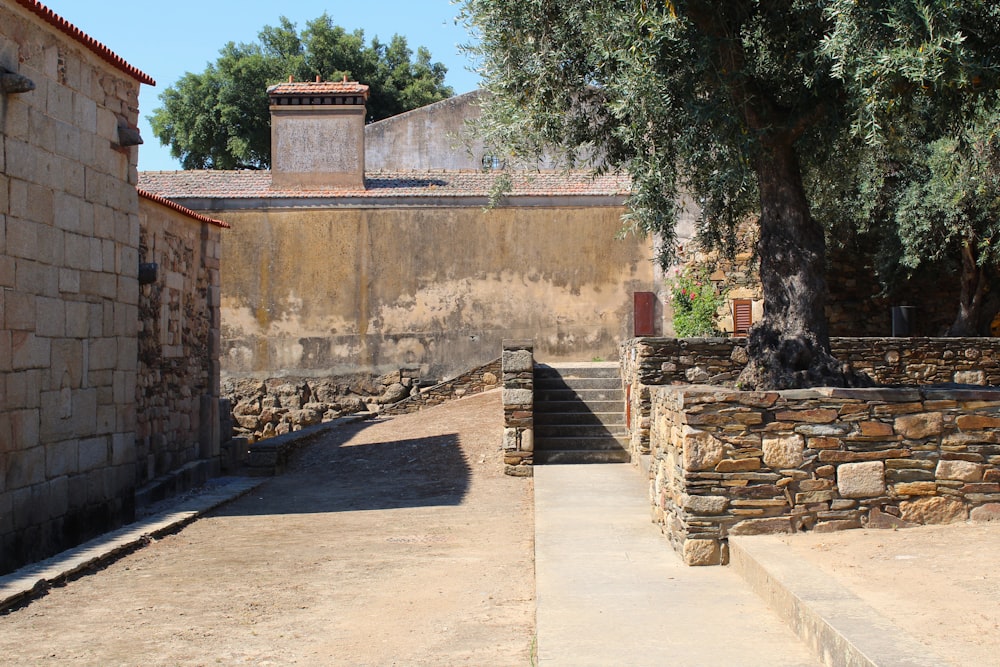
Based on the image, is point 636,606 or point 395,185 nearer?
point 636,606

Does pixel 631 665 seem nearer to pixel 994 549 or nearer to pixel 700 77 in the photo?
pixel 994 549

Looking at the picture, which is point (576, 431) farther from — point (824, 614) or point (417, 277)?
point (824, 614)

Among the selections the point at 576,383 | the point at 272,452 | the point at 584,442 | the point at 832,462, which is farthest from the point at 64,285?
the point at 576,383

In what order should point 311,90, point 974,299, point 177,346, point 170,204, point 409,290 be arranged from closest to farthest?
1. point 170,204
2. point 177,346
3. point 974,299
4. point 409,290
5. point 311,90

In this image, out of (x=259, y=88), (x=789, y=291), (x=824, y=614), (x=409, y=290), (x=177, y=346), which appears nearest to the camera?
(x=824, y=614)

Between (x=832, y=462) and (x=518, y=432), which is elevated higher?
(x=832, y=462)

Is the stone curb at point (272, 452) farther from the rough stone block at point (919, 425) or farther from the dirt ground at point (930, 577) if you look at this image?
the rough stone block at point (919, 425)

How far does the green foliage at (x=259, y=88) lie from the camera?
3444 cm

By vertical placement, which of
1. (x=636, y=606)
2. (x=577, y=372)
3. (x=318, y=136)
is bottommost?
(x=636, y=606)

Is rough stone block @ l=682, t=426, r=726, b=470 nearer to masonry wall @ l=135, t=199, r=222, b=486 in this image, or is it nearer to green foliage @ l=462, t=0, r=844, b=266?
green foliage @ l=462, t=0, r=844, b=266

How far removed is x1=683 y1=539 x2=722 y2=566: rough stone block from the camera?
22.2 feet

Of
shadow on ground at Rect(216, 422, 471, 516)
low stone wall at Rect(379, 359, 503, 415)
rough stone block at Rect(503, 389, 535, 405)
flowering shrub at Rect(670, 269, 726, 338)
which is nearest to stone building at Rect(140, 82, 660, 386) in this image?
low stone wall at Rect(379, 359, 503, 415)

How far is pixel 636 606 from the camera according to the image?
225 inches

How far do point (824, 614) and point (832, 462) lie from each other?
7.81ft
